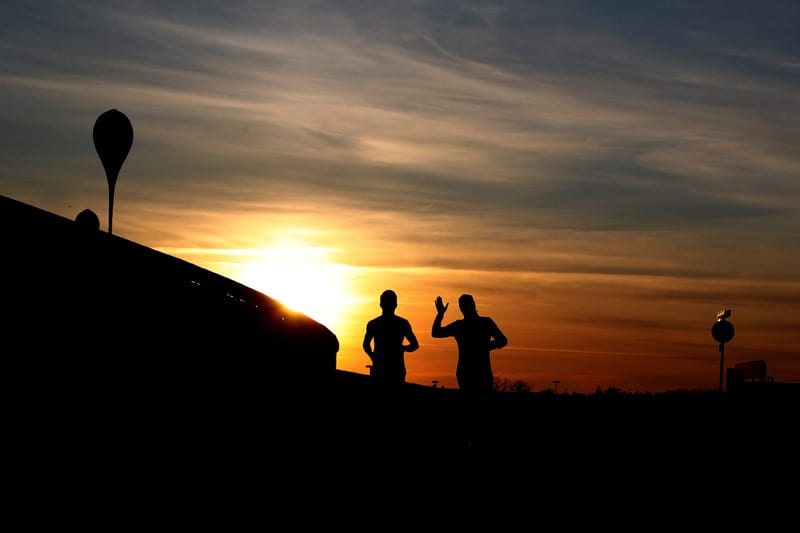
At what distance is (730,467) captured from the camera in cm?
1606

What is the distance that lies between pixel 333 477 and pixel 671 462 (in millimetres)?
5185

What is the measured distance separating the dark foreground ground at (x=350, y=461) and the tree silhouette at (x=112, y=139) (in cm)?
958

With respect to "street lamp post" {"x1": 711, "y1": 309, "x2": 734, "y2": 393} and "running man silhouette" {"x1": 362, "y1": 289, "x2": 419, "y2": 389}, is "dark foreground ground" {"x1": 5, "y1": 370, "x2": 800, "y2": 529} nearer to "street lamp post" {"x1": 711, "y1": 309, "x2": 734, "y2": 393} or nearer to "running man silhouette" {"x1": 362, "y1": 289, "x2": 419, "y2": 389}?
"running man silhouette" {"x1": 362, "y1": 289, "x2": 419, "y2": 389}

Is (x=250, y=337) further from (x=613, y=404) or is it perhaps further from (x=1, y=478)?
(x=613, y=404)

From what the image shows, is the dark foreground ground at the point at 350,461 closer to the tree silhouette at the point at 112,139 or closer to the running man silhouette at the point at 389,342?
the running man silhouette at the point at 389,342

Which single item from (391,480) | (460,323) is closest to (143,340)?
(391,480)

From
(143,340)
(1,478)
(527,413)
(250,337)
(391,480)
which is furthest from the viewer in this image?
(527,413)

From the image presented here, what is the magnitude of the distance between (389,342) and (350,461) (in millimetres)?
3501

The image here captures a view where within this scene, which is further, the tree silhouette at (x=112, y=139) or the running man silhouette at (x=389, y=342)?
the tree silhouette at (x=112, y=139)

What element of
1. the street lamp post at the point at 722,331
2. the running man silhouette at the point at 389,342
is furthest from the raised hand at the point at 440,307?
the street lamp post at the point at 722,331

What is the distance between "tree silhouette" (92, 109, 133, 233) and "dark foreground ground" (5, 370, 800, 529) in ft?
31.4

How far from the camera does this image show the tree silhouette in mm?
29594

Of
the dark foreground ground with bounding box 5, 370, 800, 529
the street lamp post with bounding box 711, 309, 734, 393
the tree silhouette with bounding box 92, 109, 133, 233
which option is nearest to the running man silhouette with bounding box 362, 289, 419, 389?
the dark foreground ground with bounding box 5, 370, 800, 529

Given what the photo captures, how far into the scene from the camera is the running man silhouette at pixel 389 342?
17.5 metres
